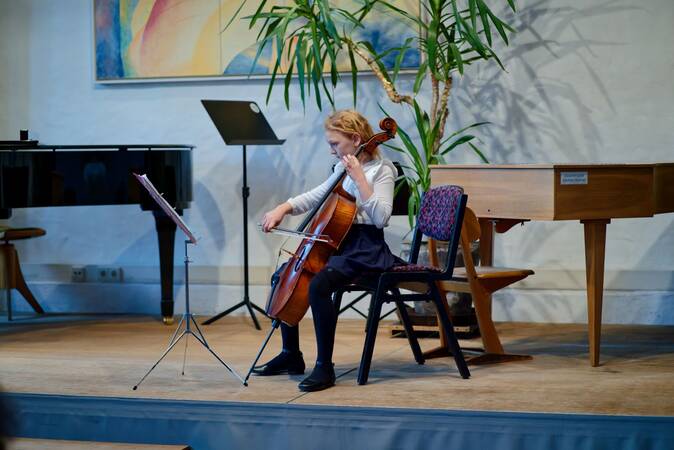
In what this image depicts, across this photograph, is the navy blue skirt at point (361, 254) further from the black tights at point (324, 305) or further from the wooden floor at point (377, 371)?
the wooden floor at point (377, 371)

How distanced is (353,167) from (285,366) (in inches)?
36.8

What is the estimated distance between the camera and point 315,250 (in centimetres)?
357

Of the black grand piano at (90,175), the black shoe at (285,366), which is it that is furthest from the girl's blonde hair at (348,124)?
the black grand piano at (90,175)

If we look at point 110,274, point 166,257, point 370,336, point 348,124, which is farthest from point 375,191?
point 110,274

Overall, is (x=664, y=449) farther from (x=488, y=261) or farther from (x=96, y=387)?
(x=96, y=387)

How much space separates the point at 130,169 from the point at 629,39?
298 centimetres

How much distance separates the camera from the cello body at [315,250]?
351cm

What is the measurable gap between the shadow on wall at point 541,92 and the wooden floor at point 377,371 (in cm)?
108

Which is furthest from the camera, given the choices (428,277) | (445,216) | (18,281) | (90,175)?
(18,281)

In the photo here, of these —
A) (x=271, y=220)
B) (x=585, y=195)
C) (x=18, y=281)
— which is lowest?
(x=18, y=281)

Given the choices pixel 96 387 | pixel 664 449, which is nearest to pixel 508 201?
pixel 664 449

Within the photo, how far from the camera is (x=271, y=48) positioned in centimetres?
596

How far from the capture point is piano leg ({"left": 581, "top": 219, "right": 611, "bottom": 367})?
404cm

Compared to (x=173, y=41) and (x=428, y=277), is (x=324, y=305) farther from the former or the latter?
(x=173, y=41)
